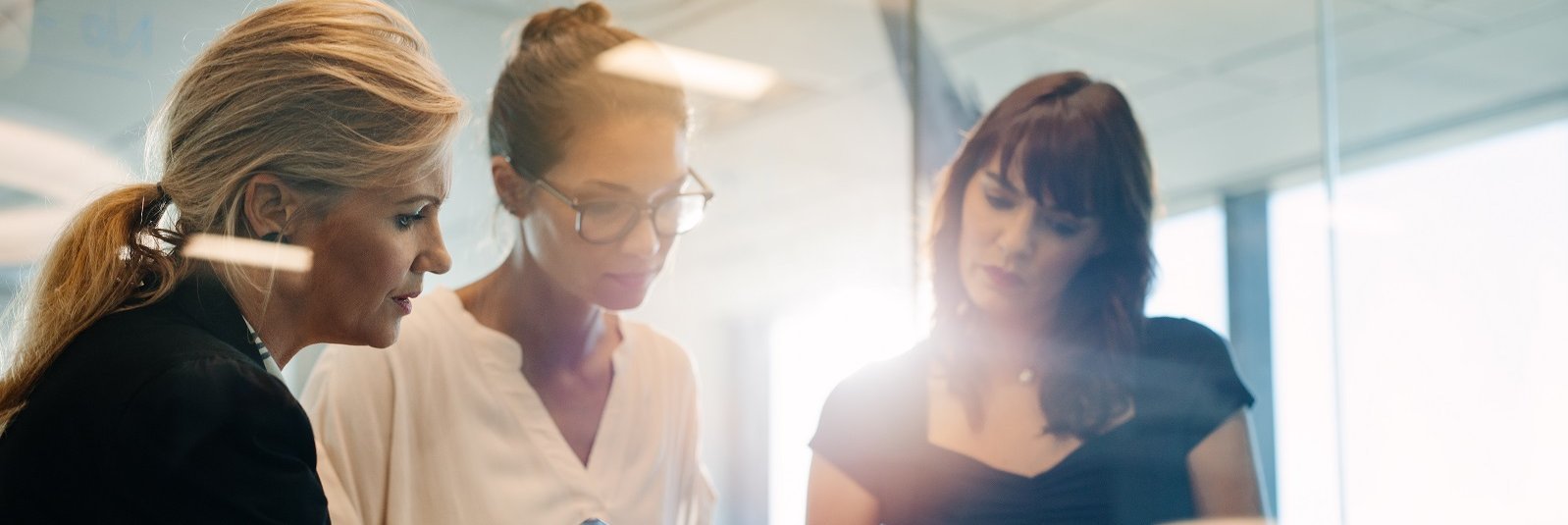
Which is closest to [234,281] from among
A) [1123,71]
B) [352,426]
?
[352,426]

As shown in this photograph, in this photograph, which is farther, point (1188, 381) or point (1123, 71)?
point (1123, 71)

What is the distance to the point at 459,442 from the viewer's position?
1.56m

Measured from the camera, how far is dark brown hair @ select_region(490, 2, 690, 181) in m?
1.62

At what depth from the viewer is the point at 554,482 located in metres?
1.57

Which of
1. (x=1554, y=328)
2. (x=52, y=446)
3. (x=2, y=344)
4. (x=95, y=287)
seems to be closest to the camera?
(x=52, y=446)

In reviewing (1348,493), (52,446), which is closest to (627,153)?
(52,446)

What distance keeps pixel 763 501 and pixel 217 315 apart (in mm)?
929

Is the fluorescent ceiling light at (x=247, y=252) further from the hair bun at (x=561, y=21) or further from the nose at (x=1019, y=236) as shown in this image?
the nose at (x=1019, y=236)

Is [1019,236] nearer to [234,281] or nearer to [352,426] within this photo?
[352,426]

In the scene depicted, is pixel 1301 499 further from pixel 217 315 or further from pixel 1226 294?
pixel 217 315

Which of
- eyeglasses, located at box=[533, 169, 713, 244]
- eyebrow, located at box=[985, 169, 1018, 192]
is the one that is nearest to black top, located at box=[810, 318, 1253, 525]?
eyebrow, located at box=[985, 169, 1018, 192]

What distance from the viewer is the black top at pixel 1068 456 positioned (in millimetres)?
1637

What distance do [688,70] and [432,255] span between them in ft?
2.92

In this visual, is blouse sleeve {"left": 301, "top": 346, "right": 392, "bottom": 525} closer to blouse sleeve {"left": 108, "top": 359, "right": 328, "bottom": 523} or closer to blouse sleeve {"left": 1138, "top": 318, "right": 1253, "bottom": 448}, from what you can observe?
blouse sleeve {"left": 108, "top": 359, "right": 328, "bottom": 523}
